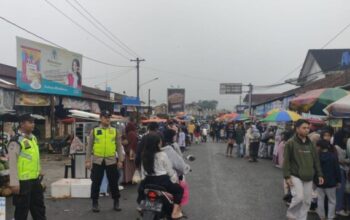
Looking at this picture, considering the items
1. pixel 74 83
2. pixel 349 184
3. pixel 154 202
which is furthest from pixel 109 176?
pixel 74 83

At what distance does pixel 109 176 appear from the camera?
8.28m

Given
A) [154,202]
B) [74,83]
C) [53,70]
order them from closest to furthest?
1. [154,202]
2. [53,70]
3. [74,83]

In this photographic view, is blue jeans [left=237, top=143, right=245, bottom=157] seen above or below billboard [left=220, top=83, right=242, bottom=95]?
below

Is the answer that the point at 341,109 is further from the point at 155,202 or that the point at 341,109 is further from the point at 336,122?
the point at 336,122

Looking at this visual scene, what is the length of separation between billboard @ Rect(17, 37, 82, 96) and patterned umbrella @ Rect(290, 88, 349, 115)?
44.5 ft

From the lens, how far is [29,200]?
625 cm

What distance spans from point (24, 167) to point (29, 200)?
0.52 meters

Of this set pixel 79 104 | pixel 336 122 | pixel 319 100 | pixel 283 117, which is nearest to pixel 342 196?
pixel 319 100

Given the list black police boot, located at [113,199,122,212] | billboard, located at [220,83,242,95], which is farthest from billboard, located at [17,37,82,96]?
billboard, located at [220,83,242,95]

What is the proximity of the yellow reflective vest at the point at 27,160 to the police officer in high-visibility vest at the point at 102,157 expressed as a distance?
6.26 feet

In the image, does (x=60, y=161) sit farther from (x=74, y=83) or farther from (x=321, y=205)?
(x=321, y=205)

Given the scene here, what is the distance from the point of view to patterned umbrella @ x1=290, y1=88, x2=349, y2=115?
33.7 feet

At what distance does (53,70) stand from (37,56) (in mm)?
1828

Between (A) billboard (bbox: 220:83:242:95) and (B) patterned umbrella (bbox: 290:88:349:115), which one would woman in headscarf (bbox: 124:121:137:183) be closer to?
(B) patterned umbrella (bbox: 290:88:349:115)
